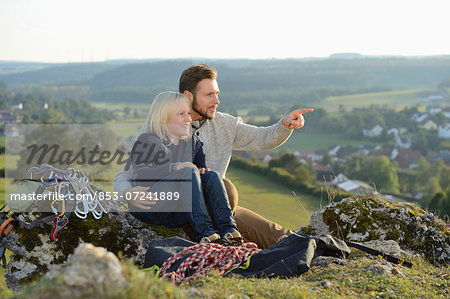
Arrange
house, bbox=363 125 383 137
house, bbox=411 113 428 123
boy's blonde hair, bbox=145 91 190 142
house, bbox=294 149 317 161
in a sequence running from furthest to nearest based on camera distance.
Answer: house, bbox=411 113 428 123, house, bbox=363 125 383 137, house, bbox=294 149 317 161, boy's blonde hair, bbox=145 91 190 142

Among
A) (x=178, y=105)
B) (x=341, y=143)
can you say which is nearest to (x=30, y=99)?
(x=341, y=143)

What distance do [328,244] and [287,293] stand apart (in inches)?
58.4

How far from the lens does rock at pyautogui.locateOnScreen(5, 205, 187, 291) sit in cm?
470

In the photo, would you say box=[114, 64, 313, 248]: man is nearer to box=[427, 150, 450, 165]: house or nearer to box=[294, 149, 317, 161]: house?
box=[294, 149, 317, 161]: house

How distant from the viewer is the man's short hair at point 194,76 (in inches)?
249

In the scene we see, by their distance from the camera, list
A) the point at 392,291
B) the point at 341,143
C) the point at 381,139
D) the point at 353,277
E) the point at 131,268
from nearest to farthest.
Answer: the point at 131,268 → the point at 392,291 → the point at 353,277 → the point at 341,143 → the point at 381,139

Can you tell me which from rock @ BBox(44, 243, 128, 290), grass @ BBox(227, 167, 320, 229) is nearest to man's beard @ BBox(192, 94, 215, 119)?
rock @ BBox(44, 243, 128, 290)

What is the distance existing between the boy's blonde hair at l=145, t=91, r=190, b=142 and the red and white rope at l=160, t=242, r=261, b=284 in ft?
5.78

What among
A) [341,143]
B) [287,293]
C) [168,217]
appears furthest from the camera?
[341,143]

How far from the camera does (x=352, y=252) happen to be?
479 centimetres

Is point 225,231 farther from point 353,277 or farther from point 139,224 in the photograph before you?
point 353,277

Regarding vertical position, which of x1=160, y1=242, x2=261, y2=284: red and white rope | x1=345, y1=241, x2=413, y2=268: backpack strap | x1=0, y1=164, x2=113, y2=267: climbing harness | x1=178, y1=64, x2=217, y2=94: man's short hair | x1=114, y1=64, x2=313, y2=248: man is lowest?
x1=345, y1=241, x2=413, y2=268: backpack strap

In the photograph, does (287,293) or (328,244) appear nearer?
(287,293)

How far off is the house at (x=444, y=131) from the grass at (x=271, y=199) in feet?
305
